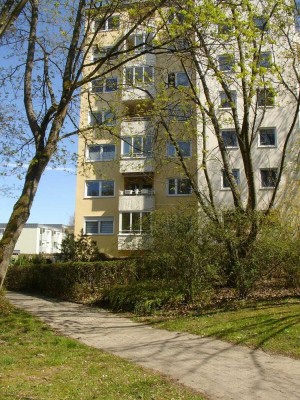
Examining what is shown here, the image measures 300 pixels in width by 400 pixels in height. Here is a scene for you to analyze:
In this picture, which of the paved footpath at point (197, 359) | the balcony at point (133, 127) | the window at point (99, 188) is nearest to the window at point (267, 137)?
the balcony at point (133, 127)

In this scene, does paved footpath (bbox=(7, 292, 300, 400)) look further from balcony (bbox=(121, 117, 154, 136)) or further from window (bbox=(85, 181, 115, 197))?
window (bbox=(85, 181, 115, 197))

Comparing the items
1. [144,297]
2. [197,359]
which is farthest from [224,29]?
[197,359]

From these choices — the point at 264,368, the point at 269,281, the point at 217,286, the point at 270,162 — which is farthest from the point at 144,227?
the point at 270,162

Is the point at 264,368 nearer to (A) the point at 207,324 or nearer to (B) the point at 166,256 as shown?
(A) the point at 207,324

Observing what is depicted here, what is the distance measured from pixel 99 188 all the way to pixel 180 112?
667 inches

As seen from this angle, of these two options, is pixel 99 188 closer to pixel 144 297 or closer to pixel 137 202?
pixel 137 202

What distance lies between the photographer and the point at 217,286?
45.9 feet

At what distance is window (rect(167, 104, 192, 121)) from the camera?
17.5m

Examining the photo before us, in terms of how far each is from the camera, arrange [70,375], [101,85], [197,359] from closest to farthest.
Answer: [70,375] < [197,359] < [101,85]

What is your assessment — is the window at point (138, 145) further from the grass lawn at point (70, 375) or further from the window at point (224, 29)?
the grass lawn at point (70, 375)

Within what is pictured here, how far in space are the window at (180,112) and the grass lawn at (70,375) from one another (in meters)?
10.4

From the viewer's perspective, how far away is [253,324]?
10.5 meters

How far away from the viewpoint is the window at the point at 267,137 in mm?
31109

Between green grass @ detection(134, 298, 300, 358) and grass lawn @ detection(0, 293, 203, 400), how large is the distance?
8.96ft
